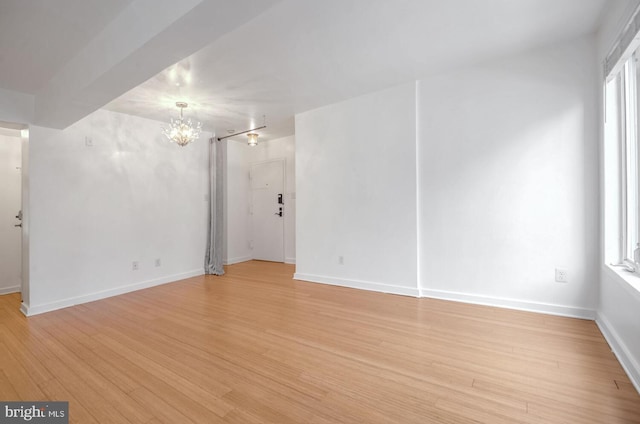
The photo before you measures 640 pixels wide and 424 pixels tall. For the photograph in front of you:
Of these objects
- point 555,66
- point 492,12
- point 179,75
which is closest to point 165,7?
point 179,75

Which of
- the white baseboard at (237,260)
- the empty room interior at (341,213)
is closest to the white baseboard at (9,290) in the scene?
the empty room interior at (341,213)

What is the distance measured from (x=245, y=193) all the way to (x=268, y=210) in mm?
702

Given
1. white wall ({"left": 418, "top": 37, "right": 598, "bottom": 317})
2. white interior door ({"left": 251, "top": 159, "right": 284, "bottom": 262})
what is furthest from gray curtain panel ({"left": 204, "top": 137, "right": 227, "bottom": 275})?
white wall ({"left": 418, "top": 37, "right": 598, "bottom": 317})

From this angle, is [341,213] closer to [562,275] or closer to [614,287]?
[562,275]

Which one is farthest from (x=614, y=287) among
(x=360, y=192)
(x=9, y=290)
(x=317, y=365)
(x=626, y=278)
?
(x=9, y=290)

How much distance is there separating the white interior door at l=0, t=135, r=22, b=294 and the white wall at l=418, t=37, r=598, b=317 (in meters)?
5.80

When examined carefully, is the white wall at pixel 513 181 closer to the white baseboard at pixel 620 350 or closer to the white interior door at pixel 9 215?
the white baseboard at pixel 620 350

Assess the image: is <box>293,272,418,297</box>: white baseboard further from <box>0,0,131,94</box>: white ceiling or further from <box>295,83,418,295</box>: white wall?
<box>0,0,131,94</box>: white ceiling

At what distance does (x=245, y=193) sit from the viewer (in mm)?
6695

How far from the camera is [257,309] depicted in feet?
10.9

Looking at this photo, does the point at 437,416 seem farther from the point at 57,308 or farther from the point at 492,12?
the point at 57,308

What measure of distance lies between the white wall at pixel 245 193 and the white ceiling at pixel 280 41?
2.52 meters

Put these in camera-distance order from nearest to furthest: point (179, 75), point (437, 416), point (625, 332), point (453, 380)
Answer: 1. point (437, 416)
2. point (453, 380)
3. point (625, 332)
4. point (179, 75)

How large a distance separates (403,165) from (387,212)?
625mm
